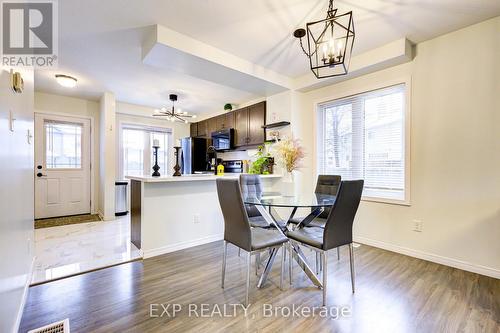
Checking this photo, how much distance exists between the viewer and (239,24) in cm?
235

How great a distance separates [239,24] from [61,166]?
4.82m

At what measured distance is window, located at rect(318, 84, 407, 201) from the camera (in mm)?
2982

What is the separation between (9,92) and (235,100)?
3932mm

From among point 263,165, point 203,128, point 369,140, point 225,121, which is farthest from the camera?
point 203,128

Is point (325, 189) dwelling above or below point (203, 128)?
below

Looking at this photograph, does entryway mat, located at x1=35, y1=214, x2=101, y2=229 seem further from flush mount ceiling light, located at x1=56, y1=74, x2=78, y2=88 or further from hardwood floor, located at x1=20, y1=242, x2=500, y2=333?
hardwood floor, located at x1=20, y1=242, x2=500, y2=333

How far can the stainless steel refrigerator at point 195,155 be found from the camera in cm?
583

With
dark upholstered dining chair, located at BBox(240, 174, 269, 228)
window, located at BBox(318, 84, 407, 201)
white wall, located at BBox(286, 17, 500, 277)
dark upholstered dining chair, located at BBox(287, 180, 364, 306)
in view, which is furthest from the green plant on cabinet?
dark upholstered dining chair, located at BBox(287, 180, 364, 306)

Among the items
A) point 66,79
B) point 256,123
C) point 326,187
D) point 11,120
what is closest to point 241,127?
point 256,123

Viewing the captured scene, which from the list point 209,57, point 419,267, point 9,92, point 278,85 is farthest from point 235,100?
point 419,267

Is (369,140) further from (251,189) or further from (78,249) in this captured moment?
(78,249)

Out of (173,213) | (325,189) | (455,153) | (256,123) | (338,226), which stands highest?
(256,123)

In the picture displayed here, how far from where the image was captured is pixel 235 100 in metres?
5.02

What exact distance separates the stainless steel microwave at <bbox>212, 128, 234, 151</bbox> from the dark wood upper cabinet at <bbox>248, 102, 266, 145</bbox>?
1.96ft
